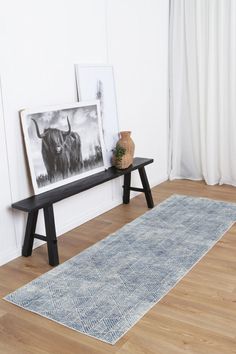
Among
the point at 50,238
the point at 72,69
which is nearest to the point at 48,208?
the point at 50,238

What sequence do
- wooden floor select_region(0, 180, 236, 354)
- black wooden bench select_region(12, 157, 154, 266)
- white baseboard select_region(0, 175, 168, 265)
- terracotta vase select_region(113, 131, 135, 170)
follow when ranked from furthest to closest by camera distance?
terracotta vase select_region(113, 131, 135, 170), white baseboard select_region(0, 175, 168, 265), black wooden bench select_region(12, 157, 154, 266), wooden floor select_region(0, 180, 236, 354)

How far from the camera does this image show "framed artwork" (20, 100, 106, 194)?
3.03m

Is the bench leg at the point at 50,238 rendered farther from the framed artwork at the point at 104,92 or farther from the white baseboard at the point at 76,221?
the framed artwork at the point at 104,92

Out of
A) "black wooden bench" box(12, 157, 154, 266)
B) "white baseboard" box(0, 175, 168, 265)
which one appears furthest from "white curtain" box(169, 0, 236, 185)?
"black wooden bench" box(12, 157, 154, 266)

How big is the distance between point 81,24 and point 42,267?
1937 millimetres

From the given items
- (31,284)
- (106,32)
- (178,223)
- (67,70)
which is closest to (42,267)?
(31,284)

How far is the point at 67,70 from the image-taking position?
3346 mm

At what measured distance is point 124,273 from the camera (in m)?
2.74

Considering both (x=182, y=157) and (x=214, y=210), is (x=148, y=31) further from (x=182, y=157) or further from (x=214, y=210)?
(x=214, y=210)

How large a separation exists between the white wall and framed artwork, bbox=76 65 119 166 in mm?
78

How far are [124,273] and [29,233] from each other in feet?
2.45

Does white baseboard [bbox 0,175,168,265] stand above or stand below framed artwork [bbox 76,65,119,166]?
below

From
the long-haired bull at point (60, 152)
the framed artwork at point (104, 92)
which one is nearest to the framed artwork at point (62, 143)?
the long-haired bull at point (60, 152)

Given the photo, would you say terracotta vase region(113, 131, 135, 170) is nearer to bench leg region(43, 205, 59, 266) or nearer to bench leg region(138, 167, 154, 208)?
bench leg region(138, 167, 154, 208)
